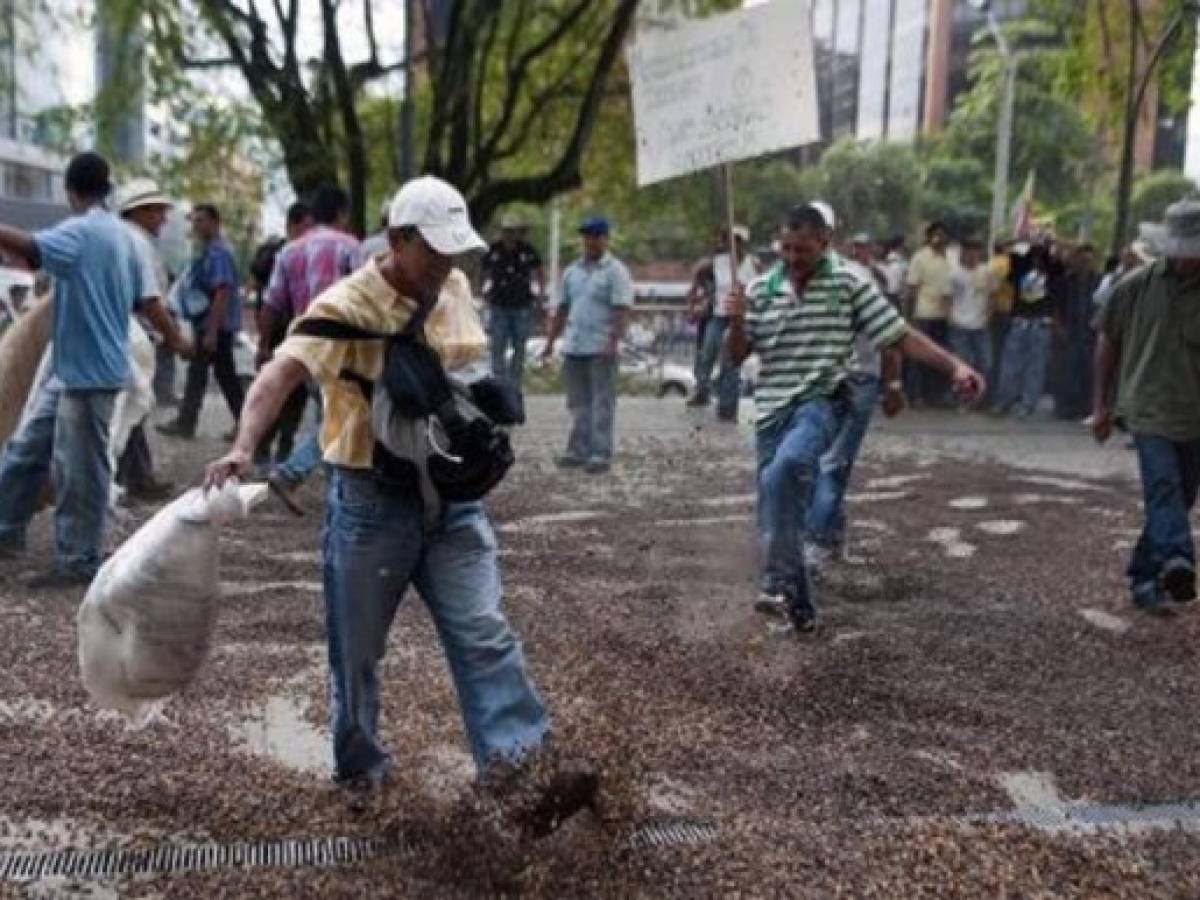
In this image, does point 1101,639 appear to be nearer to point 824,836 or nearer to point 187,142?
point 824,836

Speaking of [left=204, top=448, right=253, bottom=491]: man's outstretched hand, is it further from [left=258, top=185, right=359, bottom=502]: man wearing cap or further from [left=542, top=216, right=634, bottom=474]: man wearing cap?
[left=542, top=216, right=634, bottom=474]: man wearing cap

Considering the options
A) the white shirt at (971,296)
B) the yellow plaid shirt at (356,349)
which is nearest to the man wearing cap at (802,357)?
the yellow plaid shirt at (356,349)

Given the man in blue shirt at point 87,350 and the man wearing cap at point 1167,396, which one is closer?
the man wearing cap at point 1167,396

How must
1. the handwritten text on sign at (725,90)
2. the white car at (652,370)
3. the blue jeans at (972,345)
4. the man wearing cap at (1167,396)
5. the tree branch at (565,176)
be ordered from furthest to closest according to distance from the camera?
the white car at (652,370) → the blue jeans at (972,345) → the tree branch at (565,176) → the handwritten text on sign at (725,90) → the man wearing cap at (1167,396)

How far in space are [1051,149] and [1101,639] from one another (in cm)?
5260

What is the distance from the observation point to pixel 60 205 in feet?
79.0

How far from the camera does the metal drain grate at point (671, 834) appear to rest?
3.95 meters

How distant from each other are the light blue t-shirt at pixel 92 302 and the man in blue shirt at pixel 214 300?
13.4 ft

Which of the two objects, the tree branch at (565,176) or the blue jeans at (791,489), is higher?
the tree branch at (565,176)

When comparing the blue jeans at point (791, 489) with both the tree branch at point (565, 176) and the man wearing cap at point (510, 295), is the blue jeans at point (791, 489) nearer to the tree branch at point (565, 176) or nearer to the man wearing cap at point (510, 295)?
the man wearing cap at point (510, 295)

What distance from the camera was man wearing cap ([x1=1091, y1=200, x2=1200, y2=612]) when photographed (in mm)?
6562

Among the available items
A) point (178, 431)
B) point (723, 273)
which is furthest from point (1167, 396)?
point (723, 273)

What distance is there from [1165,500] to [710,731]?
9.24 feet

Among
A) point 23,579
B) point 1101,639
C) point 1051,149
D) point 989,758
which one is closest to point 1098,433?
point 1101,639
